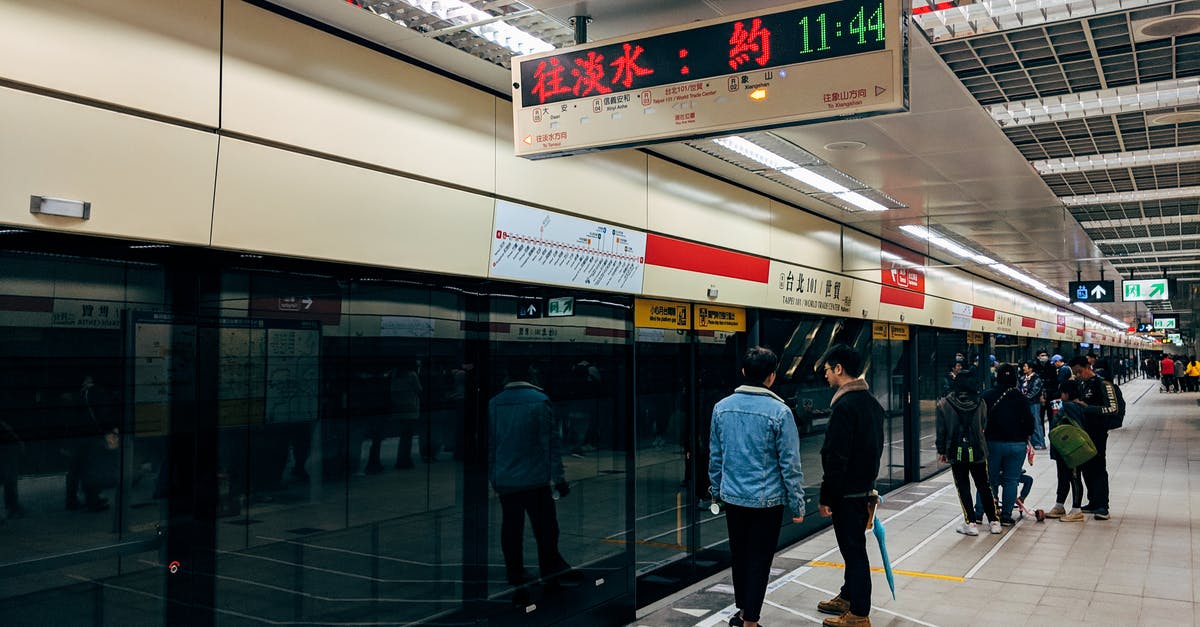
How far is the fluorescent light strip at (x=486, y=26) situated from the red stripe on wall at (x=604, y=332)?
69.0 inches

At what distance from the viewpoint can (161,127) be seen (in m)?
2.74

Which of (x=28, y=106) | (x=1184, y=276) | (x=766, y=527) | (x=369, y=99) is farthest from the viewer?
(x=1184, y=276)

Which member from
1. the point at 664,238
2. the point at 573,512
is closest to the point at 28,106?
the point at 573,512

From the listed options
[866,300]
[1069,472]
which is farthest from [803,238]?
[1069,472]

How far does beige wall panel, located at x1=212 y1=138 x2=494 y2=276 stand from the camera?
2971 millimetres

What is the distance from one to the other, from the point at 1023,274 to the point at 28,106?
42.1 ft

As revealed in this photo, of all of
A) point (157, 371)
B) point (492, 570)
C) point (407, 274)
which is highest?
point (407, 274)

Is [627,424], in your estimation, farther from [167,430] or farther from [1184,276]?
[1184,276]

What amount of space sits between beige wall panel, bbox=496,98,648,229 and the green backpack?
4.80 m

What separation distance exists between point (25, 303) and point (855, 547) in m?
3.95

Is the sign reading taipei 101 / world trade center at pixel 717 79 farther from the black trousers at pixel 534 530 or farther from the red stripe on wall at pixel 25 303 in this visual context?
the black trousers at pixel 534 530

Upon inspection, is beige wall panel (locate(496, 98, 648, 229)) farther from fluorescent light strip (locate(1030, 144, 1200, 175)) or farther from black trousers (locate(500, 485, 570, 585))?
fluorescent light strip (locate(1030, 144, 1200, 175))

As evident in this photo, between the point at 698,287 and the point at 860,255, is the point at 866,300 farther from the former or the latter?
the point at 698,287

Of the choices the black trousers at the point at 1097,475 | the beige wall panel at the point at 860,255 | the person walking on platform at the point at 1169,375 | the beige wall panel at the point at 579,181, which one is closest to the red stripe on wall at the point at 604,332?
the beige wall panel at the point at 579,181
